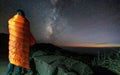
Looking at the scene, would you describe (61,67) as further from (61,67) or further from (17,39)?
(17,39)

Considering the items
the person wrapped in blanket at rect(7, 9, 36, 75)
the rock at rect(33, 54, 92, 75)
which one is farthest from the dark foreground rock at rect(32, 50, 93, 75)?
the person wrapped in blanket at rect(7, 9, 36, 75)

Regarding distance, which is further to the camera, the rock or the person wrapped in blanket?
the person wrapped in blanket

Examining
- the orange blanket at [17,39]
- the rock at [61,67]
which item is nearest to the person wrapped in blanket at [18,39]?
the orange blanket at [17,39]

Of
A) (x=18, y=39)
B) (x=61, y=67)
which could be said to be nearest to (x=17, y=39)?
(x=18, y=39)

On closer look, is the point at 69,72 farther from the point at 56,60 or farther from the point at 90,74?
the point at 56,60

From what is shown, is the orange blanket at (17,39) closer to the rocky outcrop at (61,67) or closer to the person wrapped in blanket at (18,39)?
the person wrapped in blanket at (18,39)

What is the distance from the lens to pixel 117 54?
360 inches

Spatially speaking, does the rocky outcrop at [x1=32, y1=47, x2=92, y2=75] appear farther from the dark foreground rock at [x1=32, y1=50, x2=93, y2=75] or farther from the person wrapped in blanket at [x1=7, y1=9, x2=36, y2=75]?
the person wrapped in blanket at [x1=7, y1=9, x2=36, y2=75]

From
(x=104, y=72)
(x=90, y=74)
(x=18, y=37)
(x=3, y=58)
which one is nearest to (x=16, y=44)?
(x=18, y=37)

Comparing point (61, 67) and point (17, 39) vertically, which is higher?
point (17, 39)

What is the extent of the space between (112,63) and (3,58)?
524cm

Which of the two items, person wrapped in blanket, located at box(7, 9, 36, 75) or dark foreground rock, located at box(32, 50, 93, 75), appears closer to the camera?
dark foreground rock, located at box(32, 50, 93, 75)

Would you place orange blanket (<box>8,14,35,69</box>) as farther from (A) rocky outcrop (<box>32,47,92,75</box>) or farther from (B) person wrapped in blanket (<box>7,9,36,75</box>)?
(A) rocky outcrop (<box>32,47,92,75</box>)

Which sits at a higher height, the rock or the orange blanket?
the orange blanket
